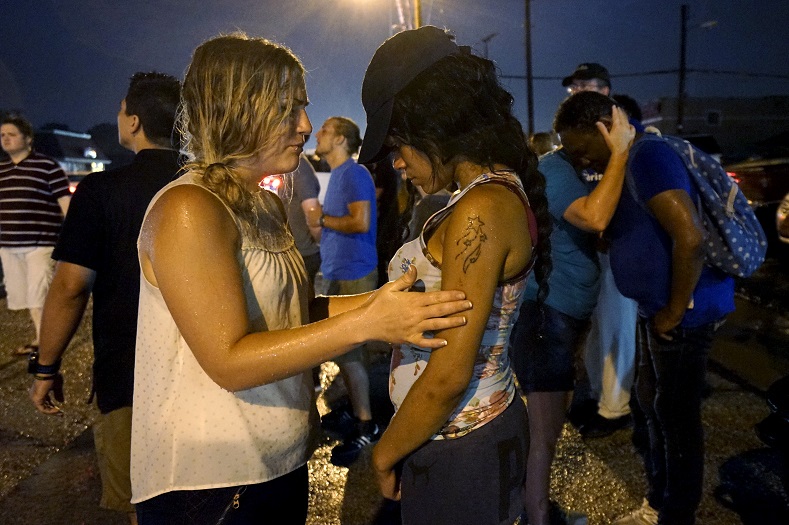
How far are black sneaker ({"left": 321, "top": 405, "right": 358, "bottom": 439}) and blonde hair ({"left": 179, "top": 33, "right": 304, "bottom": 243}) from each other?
9.26 ft

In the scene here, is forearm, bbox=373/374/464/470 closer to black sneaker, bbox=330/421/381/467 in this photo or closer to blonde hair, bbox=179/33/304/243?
blonde hair, bbox=179/33/304/243

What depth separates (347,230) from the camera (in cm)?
417

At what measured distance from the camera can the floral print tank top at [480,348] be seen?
1514mm

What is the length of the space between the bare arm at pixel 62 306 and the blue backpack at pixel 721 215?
7.76 ft

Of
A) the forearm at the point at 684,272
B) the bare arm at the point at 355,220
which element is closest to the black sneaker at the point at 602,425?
the forearm at the point at 684,272

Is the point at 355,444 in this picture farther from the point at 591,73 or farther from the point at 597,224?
the point at 591,73

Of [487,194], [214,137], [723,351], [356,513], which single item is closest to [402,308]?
[487,194]

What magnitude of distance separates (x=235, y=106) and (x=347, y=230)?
9.00 ft

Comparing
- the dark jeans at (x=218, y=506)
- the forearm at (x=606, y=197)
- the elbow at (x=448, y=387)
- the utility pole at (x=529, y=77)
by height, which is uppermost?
the utility pole at (x=529, y=77)

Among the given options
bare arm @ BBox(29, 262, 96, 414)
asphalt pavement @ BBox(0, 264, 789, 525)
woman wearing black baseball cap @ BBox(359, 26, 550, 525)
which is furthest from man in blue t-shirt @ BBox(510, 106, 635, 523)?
bare arm @ BBox(29, 262, 96, 414)

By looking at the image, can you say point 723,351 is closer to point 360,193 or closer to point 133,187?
point 360,193

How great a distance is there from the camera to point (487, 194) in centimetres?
144

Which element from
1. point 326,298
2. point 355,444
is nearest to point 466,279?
point 326,298

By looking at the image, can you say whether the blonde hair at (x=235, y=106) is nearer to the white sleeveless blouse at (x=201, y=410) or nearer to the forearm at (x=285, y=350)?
the white sleeveless blouse at (x=201, y=410)
